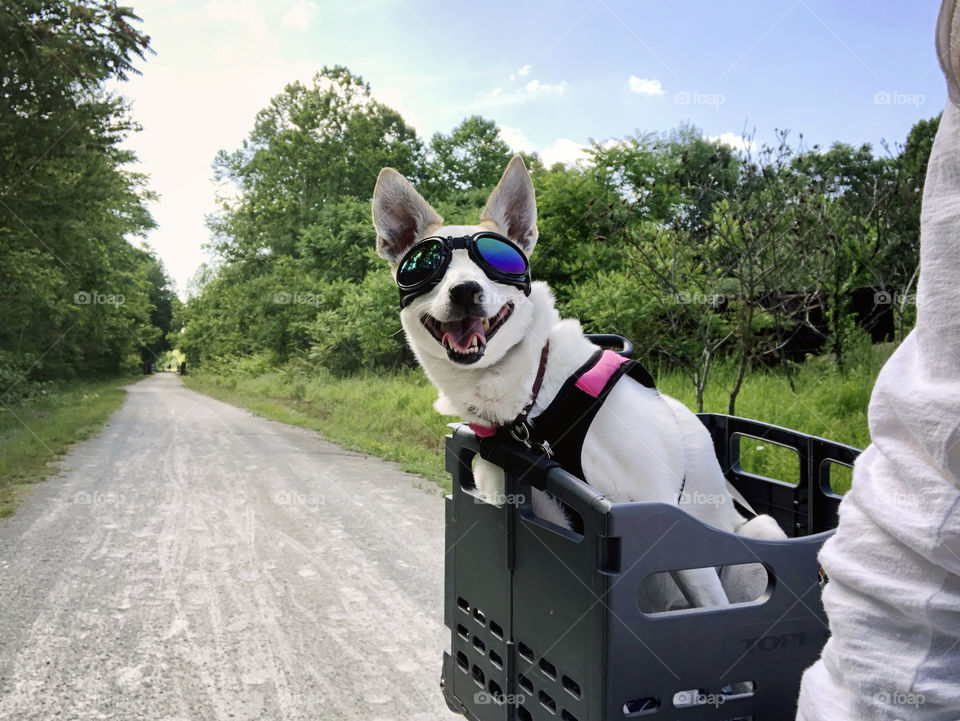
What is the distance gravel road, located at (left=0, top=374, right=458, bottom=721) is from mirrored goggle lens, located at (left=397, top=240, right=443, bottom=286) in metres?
1.67

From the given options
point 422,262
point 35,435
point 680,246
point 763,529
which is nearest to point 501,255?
point 422,262

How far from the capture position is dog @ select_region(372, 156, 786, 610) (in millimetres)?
1850

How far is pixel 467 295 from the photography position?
190 cm

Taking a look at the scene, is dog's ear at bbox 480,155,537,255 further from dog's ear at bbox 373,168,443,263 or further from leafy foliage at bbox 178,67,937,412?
leafy foliage at bbox 178,67,937,412

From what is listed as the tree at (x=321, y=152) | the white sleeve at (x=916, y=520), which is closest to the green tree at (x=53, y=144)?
the tree at (x=321, y=152)

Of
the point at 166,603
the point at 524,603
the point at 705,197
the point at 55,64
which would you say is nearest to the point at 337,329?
the point at 55,64

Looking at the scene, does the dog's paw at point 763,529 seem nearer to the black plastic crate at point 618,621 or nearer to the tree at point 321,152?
the black plastic crate at point 618,621

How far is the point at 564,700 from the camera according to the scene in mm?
1363

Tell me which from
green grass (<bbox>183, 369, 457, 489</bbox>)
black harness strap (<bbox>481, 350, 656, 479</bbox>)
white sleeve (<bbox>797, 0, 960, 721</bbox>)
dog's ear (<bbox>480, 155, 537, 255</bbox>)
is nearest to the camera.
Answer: white sleeve (<bbox>797, 0, 960, 721</bbox>)

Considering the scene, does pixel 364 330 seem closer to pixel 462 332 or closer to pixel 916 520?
pixel 462 332

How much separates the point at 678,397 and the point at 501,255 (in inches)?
207

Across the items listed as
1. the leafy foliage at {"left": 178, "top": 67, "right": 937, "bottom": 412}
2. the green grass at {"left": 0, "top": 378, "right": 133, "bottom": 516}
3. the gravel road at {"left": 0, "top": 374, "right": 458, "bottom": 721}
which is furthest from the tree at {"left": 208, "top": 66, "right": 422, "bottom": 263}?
the gravel road at {"left": 0, "top": 374, "right": 458, "bottom": 721}

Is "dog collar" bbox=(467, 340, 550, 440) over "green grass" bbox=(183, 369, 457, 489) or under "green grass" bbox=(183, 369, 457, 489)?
over

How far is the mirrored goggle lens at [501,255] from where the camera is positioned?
6.30ft
